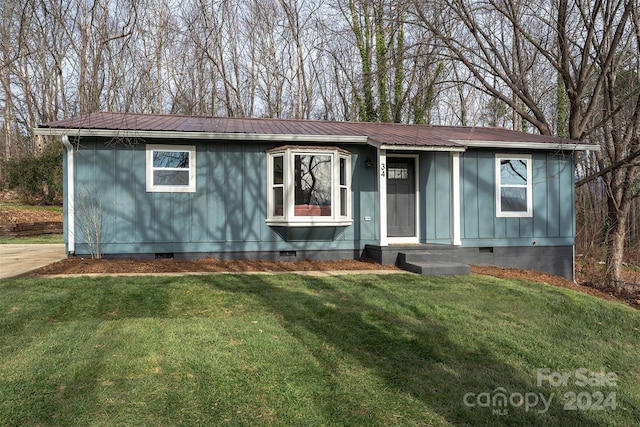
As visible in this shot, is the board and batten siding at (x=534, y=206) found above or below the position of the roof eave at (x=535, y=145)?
below

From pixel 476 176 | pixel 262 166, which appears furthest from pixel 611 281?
pixel 262 166

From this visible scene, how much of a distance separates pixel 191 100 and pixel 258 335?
17.0 metres

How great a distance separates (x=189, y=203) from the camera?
865 centimetres

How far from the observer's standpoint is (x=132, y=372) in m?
3.26

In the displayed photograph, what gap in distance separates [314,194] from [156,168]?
3338 millimetres

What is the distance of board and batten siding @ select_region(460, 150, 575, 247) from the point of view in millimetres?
9594

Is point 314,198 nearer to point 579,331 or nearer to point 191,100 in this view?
point 579,331

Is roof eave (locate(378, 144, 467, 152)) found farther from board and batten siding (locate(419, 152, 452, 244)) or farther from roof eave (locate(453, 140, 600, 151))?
board and batten siding (locate(419, 152, 452, 244))

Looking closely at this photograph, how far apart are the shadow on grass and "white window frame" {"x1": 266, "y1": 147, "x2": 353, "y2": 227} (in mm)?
2655

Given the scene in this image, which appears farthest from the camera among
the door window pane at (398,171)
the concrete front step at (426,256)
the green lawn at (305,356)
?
the door window pane at (398,171)

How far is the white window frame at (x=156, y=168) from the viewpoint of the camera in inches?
333

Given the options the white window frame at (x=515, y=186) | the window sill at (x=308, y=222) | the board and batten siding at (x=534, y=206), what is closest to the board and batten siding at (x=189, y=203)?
the window sill at (x=308, y=222)

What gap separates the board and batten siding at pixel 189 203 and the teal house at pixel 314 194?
21 millimetres

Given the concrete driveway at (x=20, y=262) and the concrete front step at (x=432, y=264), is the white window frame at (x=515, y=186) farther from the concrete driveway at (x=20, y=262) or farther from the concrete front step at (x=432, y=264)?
the concrete driveway at (x=20, y=262)
